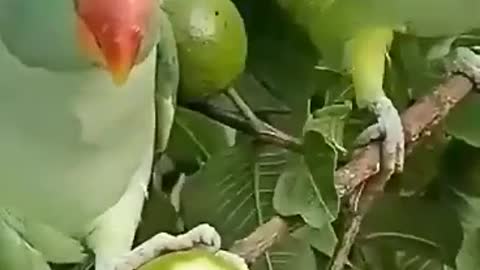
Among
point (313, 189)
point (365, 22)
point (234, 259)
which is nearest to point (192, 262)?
point (234, 259)

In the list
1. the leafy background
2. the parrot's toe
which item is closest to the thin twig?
the leafy background

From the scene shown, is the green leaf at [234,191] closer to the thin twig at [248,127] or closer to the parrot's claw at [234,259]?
the thin twig at [248,127]

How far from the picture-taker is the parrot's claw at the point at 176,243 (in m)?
0.68

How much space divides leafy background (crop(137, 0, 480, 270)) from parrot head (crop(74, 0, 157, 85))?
6.4 inches

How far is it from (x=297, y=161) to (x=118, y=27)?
18 cm

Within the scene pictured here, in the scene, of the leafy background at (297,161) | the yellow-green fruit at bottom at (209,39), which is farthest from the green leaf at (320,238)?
the yellow-green fruit at bottom at (209,39)

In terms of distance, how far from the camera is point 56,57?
673mm

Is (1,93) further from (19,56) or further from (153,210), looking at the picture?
(153,210)

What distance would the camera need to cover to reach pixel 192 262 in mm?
608

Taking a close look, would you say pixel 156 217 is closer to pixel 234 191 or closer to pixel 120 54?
pixel 234 191

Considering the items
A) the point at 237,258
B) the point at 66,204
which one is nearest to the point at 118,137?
the point at 66,204

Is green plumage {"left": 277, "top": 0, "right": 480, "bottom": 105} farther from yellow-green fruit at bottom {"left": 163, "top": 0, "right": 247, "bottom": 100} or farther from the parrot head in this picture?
the parrot head

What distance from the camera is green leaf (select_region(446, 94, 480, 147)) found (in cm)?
81

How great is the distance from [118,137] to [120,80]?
114 mm
